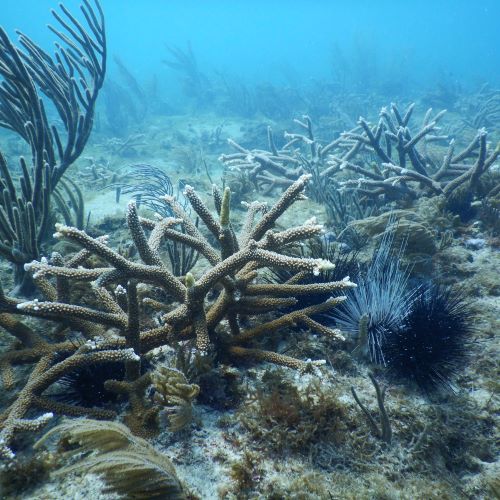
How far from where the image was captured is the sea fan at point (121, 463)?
1.67 m

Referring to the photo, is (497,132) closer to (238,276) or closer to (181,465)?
(238,276)

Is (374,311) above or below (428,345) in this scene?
above

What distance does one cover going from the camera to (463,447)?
2531 millimetres

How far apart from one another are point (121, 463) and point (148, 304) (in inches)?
65.0

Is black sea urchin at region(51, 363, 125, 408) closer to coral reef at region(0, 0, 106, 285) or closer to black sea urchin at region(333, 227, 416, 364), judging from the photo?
coral reef at region(0, 0, 106, 285)

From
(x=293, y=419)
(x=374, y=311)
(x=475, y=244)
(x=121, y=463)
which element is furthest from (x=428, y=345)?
(x=475, y=244)

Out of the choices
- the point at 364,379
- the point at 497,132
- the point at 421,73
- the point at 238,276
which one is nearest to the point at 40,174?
the point at 238,276

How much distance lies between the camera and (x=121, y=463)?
1.68m

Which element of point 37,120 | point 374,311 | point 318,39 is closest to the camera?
point 374,311

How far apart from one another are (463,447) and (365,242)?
284cm

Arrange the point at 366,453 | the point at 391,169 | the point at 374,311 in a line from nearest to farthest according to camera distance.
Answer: the point at 366,453 → the point at 374,311 → the point at 391,169

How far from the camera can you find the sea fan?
167 centimetres

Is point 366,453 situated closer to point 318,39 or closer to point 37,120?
point 37,120

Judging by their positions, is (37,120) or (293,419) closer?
(293,419)
